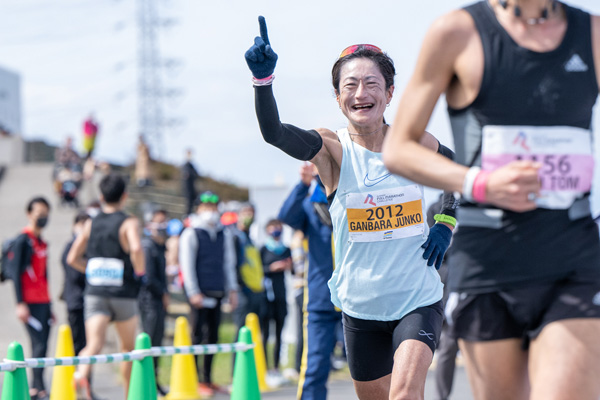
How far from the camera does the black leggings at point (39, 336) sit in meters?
8.77

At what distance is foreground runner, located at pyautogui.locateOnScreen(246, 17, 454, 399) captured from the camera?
169 inches

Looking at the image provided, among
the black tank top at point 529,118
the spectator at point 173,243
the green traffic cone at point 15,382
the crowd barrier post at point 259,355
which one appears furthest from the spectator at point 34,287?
the black tank top at point 529,118

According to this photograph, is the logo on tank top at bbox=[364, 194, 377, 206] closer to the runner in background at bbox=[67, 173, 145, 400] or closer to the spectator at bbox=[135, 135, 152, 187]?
the runner in background at bbox=[67, 173, 145, 400]

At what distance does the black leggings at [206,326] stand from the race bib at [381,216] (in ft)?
19.8

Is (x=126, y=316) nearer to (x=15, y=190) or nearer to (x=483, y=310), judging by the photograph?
(x=483, y=310)

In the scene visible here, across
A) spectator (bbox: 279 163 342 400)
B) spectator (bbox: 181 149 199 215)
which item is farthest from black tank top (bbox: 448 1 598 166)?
spectator (bbox: 181 149 199 215)

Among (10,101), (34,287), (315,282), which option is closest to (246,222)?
(34,287)

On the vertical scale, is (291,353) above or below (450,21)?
below

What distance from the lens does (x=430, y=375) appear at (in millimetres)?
11766

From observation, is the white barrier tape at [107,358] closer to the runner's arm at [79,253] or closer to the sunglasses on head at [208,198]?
the runner's arm at [79,253]

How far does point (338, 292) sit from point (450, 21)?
201 centimetres

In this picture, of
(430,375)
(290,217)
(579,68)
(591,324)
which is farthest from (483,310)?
(430,375)

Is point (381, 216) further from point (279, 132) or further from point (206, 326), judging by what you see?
point (206, 326)

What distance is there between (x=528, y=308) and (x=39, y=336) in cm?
706
